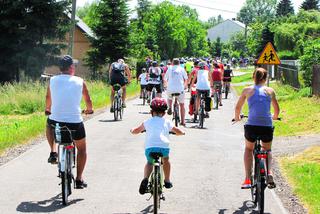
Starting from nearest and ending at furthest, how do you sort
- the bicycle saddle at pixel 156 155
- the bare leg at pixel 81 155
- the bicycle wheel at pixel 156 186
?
the bicycle wheel at pixel 156 186 < the bicycle saddle at pixel 156 155 < the bare leg at pixel 81 155

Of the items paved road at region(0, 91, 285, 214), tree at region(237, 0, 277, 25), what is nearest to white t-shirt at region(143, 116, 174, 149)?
paved road at region(0, 91, 285, 214)

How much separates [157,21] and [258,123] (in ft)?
265

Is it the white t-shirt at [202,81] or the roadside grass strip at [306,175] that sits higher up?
the white t-shirt at [202,81]

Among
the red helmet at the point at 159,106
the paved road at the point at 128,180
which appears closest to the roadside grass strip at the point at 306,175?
the paved road at the point at 128,180

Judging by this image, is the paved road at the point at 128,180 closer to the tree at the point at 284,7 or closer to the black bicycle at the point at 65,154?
the black bicycle at the point at 65,154

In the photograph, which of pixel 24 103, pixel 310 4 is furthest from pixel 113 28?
pixel 310 4

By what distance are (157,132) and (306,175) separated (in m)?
4.04

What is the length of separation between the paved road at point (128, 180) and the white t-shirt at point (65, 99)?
1130mm

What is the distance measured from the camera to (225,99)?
32.5m

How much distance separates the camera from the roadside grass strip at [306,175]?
900 cm

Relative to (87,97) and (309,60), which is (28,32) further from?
(87,97)

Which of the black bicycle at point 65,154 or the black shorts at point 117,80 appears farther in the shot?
the black shorts at point 117,80

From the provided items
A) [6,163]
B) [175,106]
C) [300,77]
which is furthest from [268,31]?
[6,163]

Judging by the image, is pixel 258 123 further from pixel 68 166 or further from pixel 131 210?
pixel 68 166
